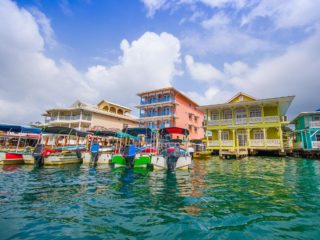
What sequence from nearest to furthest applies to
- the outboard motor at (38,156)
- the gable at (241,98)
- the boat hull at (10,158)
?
the outboard motor at (38,156) → the boat hull at (10,158) → the gable at (241,98)

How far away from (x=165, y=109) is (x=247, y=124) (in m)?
15.2

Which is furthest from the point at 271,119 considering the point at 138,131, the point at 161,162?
the point at 161,162

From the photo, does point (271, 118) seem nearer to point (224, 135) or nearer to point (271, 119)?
point (271, 119)

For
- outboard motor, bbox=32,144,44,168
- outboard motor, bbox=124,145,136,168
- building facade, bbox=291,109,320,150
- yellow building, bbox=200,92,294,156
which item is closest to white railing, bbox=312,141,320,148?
building facade, bbox=291,109,320,150

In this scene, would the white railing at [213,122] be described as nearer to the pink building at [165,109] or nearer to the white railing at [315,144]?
the pink building at [165,109]

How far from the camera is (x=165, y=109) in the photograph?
35.4 metres

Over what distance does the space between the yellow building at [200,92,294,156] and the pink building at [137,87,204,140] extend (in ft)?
20.6

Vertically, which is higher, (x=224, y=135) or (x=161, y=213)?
(x=224, y=135)

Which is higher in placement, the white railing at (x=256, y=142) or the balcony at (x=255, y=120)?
the balcony at (x=255, y=120)

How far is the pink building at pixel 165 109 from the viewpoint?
3422 cm

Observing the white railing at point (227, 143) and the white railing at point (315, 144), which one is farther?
the white railing at point (227, 143)

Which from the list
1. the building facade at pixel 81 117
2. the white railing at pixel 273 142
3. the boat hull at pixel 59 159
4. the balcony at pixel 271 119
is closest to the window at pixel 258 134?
the balcony at pixel 271 119

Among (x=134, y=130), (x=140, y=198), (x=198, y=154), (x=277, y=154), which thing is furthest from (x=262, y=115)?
(x=140, y=198)

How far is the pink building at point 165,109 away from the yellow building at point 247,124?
20.6 feet
